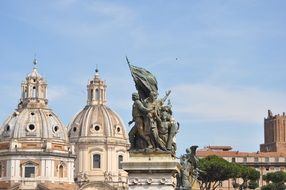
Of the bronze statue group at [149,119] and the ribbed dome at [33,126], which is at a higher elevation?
the ribbed dome at [33,126]

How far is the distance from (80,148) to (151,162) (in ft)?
358

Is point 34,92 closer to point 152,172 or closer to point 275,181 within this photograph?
point 275,181

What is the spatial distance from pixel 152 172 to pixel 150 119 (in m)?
1.11

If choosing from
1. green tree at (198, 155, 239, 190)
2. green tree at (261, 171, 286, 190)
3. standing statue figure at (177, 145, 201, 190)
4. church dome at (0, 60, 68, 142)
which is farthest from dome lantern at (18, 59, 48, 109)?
standing statue figure at (177, 145, 201, 190)

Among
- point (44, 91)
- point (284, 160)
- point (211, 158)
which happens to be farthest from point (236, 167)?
point (284, 160)

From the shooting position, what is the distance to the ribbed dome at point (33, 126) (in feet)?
372

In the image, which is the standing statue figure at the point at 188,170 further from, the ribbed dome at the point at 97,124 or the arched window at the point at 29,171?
the ribbed dome at the point at 97,124

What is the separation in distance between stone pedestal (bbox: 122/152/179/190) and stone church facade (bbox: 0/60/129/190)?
9660cm

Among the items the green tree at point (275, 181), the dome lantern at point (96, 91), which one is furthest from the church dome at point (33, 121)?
the green tree at point (275, 181)

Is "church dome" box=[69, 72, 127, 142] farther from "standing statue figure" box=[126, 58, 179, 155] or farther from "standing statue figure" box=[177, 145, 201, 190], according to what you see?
"standing statue figure" box=[126, 58, 179, 155]

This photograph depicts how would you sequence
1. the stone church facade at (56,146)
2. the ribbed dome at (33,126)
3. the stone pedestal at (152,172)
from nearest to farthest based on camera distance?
the stone pedestal at (152,172) → the stone church facade at (56,146) → the ribbed dome at (33,126)

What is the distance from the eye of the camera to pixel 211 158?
357 ft

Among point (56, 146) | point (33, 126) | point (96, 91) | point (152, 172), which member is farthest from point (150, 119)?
point (96, 91)

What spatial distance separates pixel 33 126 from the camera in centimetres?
11406
